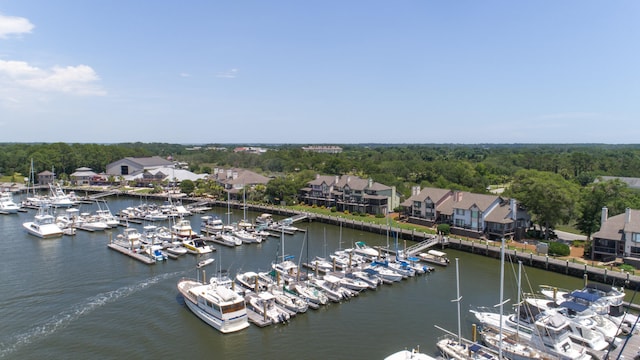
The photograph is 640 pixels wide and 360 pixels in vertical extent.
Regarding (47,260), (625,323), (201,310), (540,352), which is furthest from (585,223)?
(47,260)

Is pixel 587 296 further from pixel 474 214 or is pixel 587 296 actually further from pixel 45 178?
pixel 45 178

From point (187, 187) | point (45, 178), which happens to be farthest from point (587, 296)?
point (45, 178)

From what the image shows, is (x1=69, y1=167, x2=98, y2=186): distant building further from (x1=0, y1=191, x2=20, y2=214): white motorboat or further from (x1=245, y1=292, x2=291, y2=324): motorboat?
(x1=245, y1=292, x2=291, y2=324): motorboat

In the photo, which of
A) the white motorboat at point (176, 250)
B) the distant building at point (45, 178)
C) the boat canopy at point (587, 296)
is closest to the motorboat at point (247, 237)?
the white motorboat at point (176, 250)

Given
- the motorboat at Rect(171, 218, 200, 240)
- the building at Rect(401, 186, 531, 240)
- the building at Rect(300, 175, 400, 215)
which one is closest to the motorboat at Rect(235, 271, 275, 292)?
the motorboat at Rect(171, 218, 200, 240)

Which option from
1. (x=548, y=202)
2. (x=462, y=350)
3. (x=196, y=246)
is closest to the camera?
(x=462, y=350)

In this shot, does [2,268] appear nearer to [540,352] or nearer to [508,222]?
[540,352]

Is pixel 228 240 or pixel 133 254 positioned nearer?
pixel 133 254
